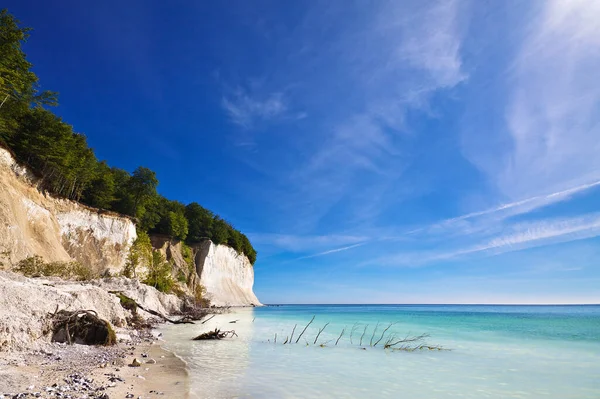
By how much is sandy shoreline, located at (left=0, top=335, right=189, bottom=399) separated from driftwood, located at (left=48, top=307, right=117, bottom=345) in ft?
2.23

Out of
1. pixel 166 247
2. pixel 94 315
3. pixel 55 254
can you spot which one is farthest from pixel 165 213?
pixel 94 315

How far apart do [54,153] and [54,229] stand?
7.01 metres

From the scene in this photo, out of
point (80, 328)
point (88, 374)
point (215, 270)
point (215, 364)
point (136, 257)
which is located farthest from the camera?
point (215, 270)

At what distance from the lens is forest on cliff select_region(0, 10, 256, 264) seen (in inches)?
952

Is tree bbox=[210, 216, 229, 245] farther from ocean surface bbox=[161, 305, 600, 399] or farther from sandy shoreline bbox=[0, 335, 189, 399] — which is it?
sandy shoreline bbox=[0, 335, 189, 399]

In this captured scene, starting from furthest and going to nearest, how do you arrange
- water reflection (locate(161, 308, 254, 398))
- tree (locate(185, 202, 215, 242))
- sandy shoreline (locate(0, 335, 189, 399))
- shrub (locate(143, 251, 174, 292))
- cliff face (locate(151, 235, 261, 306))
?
1. tree (locate(185, 202, 215, 242))
2. cliff face (locate(151, 235, 261, 306))
3. shrub (locate(143, 251, 174, 292))
4. water reflection (locate(161, 308, 254, 398))
5. sandy shoreline (locate(0, 335, 189, 399))

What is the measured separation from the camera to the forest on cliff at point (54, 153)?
79.4ft

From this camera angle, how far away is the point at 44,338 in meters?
9.05

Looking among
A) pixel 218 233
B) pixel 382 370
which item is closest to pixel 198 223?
pixel 218 233

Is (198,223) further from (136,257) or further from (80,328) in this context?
(80,328)

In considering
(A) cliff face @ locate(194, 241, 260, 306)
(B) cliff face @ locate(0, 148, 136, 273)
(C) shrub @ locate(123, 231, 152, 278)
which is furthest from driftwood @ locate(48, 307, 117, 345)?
(A) cliff face @ locate(194, 241, 260, 306)

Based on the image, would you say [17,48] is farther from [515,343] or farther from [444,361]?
[515,343]

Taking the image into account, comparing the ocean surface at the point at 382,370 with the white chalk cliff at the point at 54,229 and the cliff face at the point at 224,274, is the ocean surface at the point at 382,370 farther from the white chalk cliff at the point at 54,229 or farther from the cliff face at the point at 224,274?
the cliff face at the point at 224,274

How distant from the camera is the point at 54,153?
2958cm
